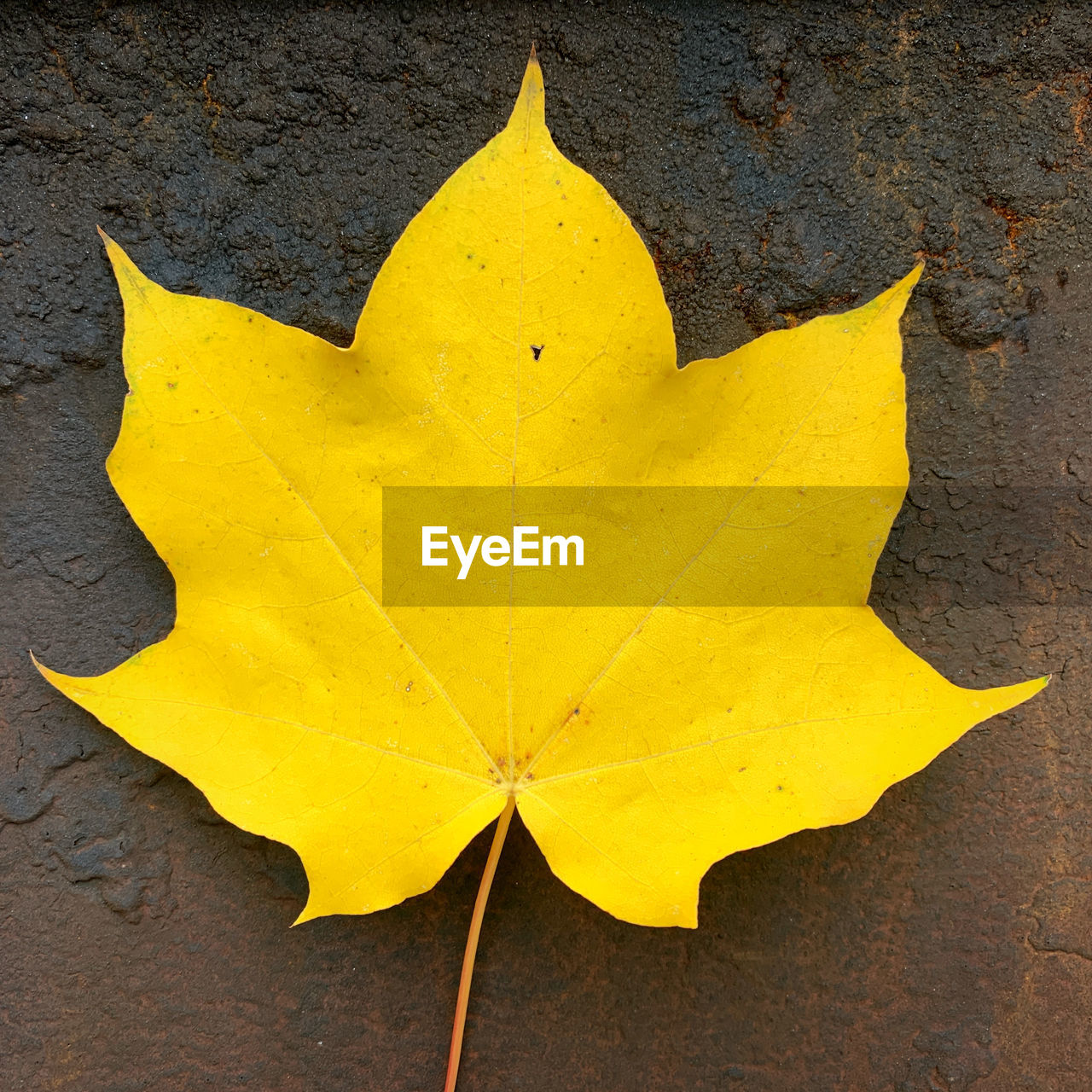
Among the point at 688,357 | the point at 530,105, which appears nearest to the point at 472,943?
the point at 688,357

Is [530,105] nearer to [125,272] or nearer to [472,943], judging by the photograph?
[125,272]

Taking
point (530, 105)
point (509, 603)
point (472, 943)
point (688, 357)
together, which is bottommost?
point (472, 943)

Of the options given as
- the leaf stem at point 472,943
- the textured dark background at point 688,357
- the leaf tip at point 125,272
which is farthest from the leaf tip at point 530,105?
the leaf stem at point 472,943

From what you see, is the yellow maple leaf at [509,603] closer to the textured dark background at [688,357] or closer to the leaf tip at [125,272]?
the leaf tip at [125,272]

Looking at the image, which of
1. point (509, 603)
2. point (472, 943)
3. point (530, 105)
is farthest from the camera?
point (472, 943)

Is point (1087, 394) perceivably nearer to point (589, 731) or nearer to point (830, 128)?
point (830, 128)

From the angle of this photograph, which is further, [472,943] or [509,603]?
[472,943]

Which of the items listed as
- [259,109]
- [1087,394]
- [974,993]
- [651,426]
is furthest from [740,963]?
[259,109]
